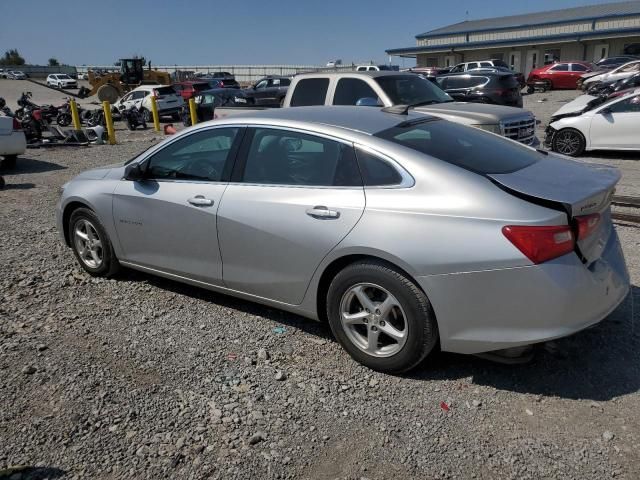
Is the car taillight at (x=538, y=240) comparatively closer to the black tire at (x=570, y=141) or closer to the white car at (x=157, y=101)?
the black tire at (x=570, y=141)

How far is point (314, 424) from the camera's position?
303 cm

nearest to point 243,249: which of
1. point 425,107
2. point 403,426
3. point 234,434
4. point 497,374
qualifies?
point 234,434

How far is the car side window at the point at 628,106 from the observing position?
10.9m

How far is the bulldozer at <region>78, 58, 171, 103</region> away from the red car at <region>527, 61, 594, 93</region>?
24014mm

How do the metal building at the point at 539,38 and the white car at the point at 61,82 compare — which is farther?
the white car at the point at 61,82

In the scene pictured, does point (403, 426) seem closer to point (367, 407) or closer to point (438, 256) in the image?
point (367, 407)

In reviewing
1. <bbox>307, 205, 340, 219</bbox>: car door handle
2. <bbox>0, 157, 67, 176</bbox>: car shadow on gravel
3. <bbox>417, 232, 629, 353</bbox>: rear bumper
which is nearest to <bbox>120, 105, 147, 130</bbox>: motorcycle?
<bbox>0, 157, 67, 176</bbox>: car shadow on gravel

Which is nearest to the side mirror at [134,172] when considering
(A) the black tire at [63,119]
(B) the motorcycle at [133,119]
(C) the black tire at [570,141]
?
(C) the black tire at [570,141]

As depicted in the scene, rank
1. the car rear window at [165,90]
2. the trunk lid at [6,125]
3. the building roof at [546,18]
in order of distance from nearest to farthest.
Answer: the trunk lid at [6,125] < the car rear window at [165,90] < the building roof at [546,18]

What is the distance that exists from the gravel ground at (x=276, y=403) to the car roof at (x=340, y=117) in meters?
1.51

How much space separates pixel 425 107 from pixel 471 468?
21.6ft

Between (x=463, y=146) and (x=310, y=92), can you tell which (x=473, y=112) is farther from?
(x=463, y=146)

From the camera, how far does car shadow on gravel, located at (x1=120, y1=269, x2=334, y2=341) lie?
4.13m

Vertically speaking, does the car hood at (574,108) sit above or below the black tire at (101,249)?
above
